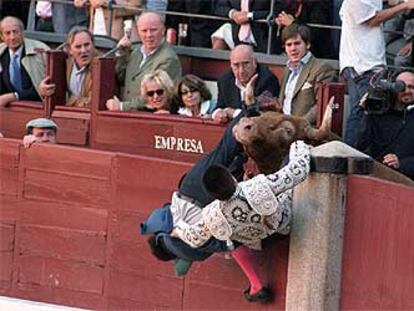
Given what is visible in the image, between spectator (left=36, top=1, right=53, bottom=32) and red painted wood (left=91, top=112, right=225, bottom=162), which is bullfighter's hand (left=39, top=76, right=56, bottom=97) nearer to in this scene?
red painted wood (left=91, top=112, right=225, bottom=162)

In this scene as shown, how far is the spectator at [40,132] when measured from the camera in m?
8.06

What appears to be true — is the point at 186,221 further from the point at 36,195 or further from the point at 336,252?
the point at 36,195

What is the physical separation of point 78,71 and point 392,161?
2393mm

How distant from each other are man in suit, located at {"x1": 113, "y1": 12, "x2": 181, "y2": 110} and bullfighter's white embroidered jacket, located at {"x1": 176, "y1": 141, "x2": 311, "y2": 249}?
212 centimetres

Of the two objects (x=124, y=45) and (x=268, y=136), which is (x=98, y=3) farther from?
(x=268, y=136)

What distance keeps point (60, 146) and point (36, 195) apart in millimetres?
331

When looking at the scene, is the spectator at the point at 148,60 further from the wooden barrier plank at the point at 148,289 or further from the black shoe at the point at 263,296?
the black shoe at the point at 263,296

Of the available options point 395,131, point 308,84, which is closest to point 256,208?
point 395,131

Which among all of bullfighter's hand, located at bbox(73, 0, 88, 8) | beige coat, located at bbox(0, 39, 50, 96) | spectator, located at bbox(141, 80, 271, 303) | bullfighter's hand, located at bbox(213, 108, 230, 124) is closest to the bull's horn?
spectator, located at bbox(141, 80, 271, 303)

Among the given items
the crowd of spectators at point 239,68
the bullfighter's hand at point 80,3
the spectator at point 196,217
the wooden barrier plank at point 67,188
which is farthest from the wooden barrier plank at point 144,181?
the bullfighter's hand at point 80,3

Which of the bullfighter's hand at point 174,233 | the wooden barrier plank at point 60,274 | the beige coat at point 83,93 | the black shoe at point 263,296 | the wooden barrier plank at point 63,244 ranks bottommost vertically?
the wooden barrier plank at point 60,274

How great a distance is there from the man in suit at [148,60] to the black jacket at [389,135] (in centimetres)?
150

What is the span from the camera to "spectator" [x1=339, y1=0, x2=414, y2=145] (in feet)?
25.5

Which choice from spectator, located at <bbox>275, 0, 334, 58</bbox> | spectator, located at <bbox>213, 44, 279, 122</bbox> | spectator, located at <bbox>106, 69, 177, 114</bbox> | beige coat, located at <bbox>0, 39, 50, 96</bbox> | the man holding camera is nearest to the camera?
the man holding camera
